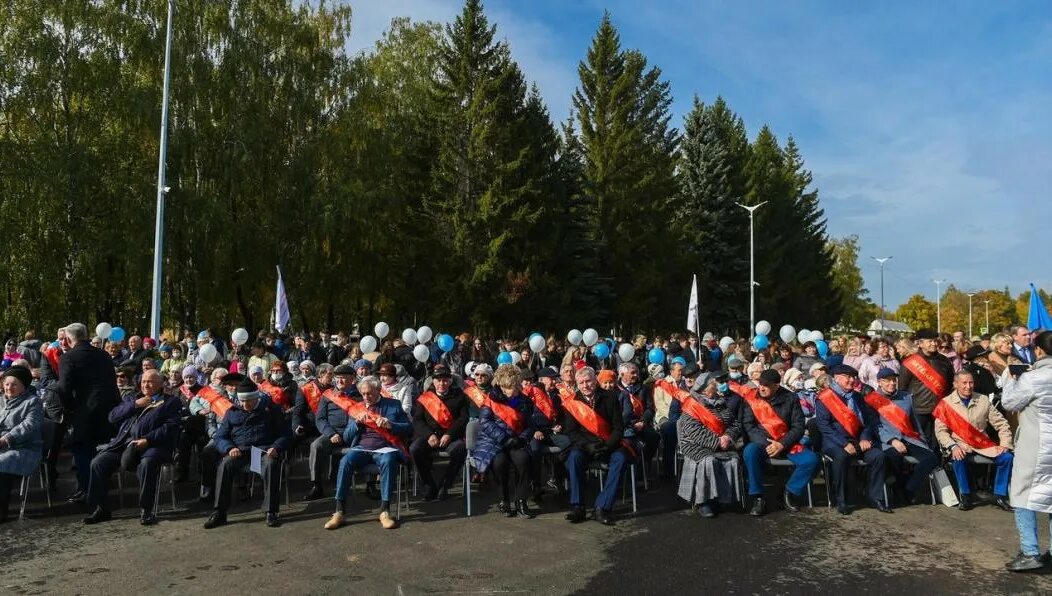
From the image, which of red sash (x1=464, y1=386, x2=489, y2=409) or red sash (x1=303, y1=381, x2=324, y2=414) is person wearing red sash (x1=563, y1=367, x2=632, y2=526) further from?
red sash (x1=303, y1=381, x2=324, y2=414)

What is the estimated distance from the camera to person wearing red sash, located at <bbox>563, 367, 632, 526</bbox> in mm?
8023

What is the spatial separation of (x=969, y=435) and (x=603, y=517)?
440 centimetres

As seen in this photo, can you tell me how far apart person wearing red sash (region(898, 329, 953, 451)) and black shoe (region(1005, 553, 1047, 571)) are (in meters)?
3.65

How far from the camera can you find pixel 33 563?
20.9 ft

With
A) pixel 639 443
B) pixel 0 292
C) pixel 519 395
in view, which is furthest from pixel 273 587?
pixel 0 292

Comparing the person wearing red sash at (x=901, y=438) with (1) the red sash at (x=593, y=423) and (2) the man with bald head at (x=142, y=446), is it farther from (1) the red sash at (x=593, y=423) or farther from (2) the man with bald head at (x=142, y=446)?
(2) the man with bald head at (x=142, y=446)

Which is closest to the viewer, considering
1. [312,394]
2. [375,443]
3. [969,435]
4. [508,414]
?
[375,443]

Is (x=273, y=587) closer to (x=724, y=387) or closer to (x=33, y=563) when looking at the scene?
(x=33, y=563)

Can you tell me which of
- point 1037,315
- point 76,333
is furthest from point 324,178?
point 1037,315

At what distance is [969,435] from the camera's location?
29.0 feet

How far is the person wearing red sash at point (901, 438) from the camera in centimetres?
869

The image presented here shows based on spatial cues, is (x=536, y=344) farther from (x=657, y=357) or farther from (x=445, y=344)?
(x=657, y=357)

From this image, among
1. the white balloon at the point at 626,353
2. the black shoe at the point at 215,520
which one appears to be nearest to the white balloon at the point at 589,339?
the white balloon at the point at 626,353

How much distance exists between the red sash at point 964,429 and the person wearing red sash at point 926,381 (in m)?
0.66
